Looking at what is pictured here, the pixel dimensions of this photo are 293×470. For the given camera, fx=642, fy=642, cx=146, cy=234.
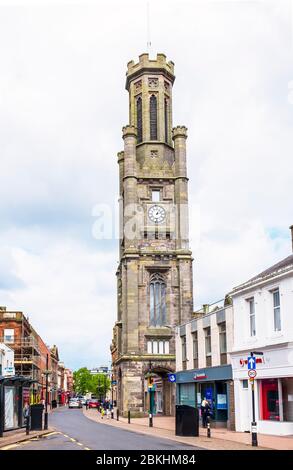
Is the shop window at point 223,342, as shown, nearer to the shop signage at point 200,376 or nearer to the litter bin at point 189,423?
the shop signage at point 200,376

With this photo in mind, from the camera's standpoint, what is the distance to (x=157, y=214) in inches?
2717

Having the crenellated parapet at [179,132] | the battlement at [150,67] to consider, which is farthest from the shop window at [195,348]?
the battlement at [150,67]

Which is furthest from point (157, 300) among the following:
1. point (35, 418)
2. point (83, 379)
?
point (83, 379)

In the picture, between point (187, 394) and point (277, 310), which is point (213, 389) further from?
point (277, 310)

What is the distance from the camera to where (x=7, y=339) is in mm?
76938

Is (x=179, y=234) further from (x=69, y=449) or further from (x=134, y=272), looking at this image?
(x=69, y=449)

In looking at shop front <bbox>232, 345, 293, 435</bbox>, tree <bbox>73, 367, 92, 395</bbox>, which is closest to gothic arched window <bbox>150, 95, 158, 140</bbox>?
shop front <bbox>232, 345, 293, 435</bbox>

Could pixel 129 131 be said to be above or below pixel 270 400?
above

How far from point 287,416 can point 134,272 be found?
3590 cm

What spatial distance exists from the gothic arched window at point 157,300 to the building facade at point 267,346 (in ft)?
98.3

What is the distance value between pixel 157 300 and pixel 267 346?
35.3 m

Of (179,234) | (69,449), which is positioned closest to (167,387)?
(179,234)

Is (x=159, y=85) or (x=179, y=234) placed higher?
(x=159, y=85)

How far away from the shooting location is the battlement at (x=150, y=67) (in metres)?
75.6
